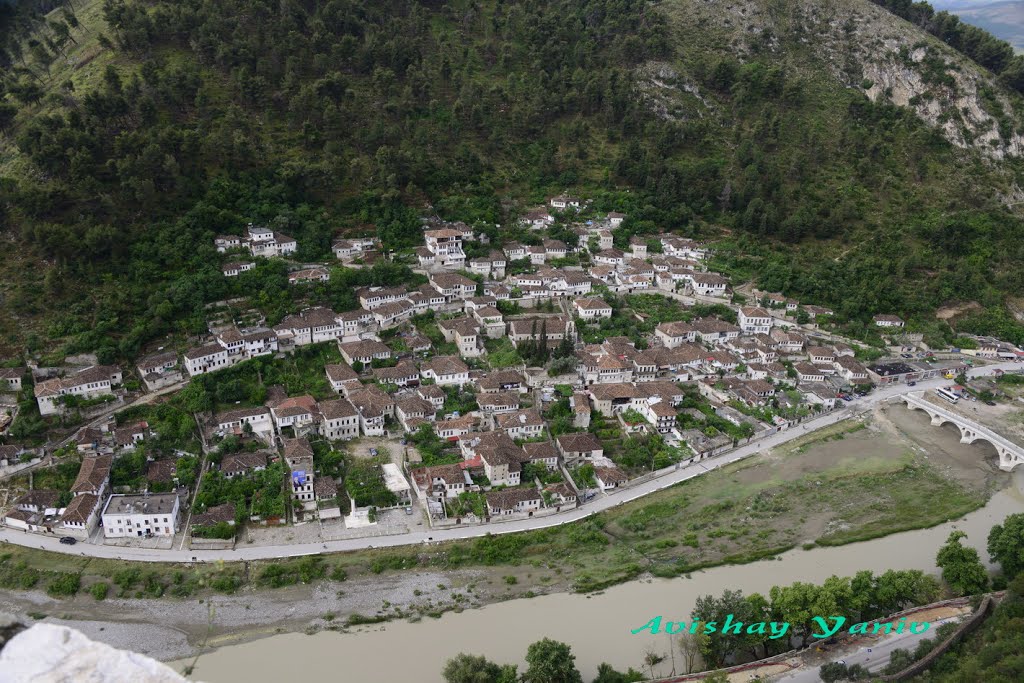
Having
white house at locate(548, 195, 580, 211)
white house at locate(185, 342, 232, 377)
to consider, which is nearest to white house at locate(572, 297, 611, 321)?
white house at locate(548, 195, 580, 211)

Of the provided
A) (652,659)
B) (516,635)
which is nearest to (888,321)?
(652,659)

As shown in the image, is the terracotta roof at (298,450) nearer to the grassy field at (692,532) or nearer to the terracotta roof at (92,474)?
the grassy field at (692,532)

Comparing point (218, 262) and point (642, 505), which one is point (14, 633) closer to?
point (642, 505)

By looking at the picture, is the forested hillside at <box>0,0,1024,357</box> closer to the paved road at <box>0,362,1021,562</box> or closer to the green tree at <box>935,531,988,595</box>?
the paved road at <box>0,362,1021,562</box>

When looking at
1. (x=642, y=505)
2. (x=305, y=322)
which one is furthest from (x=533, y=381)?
(x=305, y=322)

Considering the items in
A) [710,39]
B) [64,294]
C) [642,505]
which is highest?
[710,39]

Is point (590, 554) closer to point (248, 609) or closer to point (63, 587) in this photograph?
point (248, 609)
